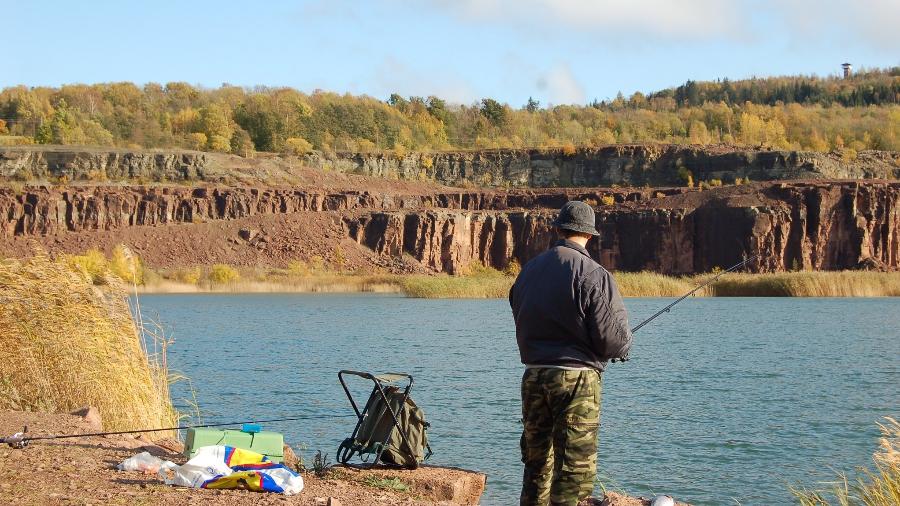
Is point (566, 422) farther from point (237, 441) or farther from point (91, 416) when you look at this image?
point (91, 416)

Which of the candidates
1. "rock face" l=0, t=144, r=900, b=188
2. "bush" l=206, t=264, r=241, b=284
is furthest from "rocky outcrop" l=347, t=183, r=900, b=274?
"bush" l=206, t=264, r=241, b=284

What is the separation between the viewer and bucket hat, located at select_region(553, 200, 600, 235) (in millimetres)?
7977

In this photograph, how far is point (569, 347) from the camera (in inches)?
305

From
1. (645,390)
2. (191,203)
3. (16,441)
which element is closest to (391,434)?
(16,441)

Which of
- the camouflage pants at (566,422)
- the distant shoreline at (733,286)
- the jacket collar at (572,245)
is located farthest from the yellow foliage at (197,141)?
the camouflage pants at (566,422)

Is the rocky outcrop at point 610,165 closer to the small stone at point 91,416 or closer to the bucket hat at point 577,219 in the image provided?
the small stone at point 91,416

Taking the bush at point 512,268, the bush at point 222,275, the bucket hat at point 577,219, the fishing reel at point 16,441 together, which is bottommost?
the bush at point 512,268

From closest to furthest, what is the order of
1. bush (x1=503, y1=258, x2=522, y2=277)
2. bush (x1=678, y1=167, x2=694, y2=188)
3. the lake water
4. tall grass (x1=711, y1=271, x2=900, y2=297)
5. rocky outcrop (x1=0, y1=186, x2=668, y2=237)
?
the lake water → tall grass (x1=711, y1=271, x2=900, y2=297) → rocky outcrop (x1=0, y1=186, x2=668, y2=237) → bush (x1=503, y1=258, x2=522, y2=277) → bush (x1=678, y1=167, x2=694, y2=188)

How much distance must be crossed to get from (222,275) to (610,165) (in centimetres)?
4378

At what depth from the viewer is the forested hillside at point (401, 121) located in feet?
385

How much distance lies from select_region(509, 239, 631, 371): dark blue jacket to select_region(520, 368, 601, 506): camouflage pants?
109 mm

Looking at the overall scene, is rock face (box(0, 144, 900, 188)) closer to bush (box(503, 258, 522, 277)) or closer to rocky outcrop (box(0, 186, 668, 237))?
rocky outcrop (box(0, 186, 668, 237))

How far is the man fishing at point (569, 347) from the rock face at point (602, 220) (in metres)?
80.3

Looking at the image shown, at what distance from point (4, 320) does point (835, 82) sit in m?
170
